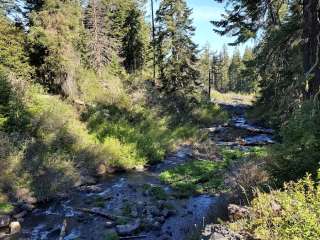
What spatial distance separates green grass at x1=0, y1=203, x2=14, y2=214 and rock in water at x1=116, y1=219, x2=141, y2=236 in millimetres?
4328

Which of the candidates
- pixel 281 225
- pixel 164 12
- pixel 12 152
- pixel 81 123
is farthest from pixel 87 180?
pixel 164 12

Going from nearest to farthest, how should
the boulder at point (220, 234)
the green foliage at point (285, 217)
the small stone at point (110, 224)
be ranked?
the green foliage at point (285, 217) < the boulder at point (220, 234) < the small stone at point (110, 224)

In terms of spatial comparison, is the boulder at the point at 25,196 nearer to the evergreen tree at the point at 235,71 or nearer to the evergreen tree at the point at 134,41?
the evergreen tree at the point at 134,41

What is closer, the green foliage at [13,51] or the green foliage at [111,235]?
the green foliage at [111,235]

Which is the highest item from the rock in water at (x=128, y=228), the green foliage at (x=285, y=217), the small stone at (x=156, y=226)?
the green foliage at (x=285, y=217)

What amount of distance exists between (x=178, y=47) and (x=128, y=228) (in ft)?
82.5

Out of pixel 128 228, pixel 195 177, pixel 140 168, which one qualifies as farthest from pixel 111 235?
pixel 140 168

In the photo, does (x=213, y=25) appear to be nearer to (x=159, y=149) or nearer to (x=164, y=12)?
(x=159, y=149)

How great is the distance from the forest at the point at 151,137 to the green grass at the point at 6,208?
76 mm

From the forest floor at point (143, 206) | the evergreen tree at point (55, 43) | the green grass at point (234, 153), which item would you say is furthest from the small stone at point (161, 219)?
the evergreen tree at point (55, 43)

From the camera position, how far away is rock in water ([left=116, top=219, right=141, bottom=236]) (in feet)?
34.1

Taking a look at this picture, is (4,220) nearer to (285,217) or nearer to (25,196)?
(25,196)

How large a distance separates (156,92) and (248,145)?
9.88m

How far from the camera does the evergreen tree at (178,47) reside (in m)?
33.5
